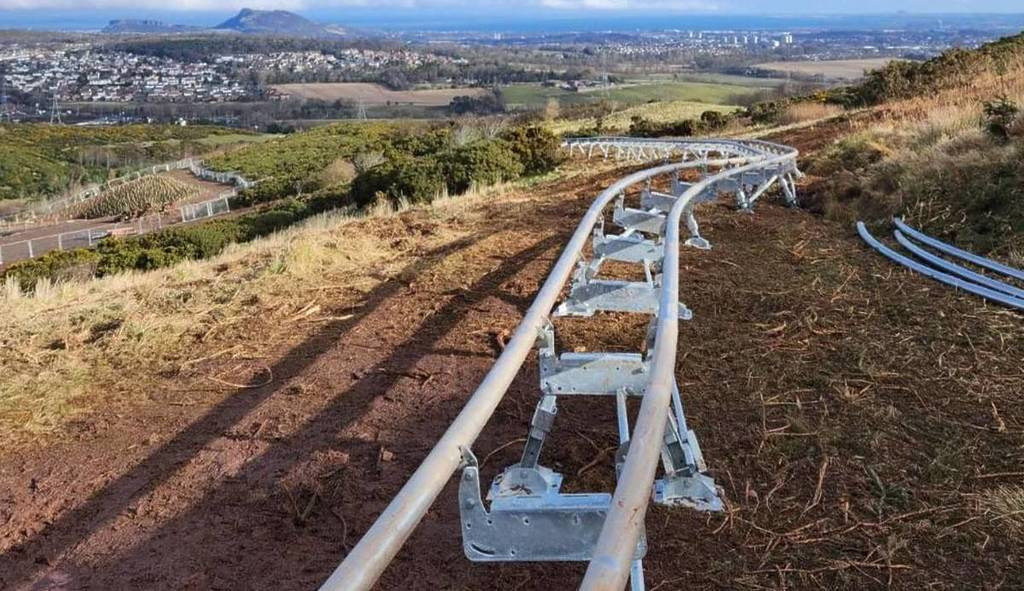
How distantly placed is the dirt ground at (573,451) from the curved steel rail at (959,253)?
19.1 inches

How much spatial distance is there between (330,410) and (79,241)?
93.1 feet

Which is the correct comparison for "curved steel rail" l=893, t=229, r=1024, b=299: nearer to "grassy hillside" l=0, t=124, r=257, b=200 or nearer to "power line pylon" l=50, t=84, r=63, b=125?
"grassy hillside" l=0, t=124, r=257, b=200

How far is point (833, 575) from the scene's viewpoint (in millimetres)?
2826

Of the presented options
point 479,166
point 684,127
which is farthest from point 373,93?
point 479,166

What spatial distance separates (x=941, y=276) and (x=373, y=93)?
104 metres

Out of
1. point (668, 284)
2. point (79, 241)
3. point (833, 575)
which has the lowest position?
point (79, 241)

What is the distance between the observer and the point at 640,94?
65.2 m

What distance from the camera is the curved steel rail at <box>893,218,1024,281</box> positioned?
223 inches

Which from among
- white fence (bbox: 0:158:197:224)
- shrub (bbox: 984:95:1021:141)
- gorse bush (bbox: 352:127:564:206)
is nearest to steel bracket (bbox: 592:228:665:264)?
shrub (bbox: 984:95:1021:141)

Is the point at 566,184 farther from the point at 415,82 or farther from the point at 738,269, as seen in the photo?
the point at 415,82

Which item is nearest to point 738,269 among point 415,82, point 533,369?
point 533,369

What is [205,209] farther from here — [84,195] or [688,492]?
[688,492]

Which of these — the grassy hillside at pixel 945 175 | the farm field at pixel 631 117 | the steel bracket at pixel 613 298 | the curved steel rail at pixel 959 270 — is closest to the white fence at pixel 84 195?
the farm field at pixel 631 117

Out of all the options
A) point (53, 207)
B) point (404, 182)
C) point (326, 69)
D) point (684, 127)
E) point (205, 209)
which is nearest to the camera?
point (404, 182)
